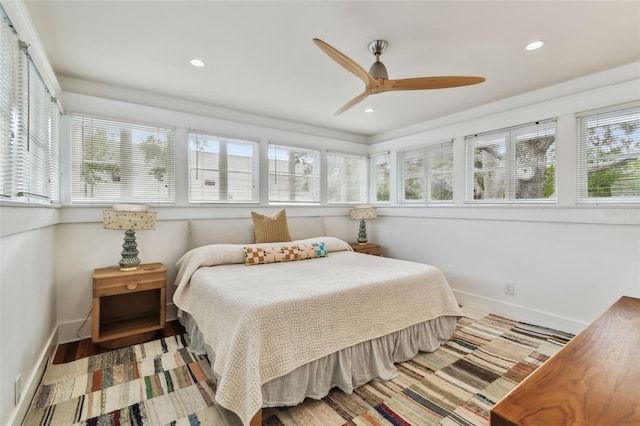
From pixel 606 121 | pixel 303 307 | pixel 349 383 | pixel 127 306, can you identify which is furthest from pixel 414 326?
pixel 127 306

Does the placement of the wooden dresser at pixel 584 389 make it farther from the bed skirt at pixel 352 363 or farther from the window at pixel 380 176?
the window at pixel 380 176

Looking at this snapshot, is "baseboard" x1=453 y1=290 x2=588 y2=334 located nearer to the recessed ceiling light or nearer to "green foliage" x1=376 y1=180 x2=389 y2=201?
"green foliage" x1=376 y1=180 x2=389 y2=201

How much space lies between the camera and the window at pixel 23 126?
1446 millimetres

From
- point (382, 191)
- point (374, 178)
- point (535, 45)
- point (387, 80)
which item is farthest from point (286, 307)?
A: point (374, 178)

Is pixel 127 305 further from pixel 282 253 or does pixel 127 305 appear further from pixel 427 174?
pixel 427 174

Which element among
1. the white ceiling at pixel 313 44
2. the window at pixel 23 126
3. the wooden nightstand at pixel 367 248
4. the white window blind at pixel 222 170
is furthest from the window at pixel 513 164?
the window at pixel 23 126

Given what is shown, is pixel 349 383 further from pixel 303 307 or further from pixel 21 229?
pixel 21 229

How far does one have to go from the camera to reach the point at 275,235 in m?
3.48

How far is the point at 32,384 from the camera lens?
1843 mm

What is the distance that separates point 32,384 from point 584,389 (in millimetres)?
2775

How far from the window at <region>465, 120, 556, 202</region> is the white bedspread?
152 centimetres

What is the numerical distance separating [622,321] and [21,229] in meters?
2.85

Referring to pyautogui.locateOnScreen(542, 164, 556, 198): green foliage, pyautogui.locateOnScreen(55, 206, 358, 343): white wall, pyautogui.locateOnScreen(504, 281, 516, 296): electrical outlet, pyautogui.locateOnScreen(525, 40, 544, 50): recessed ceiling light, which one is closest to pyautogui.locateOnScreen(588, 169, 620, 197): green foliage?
pyautogui.locateOnScreen(542, 164, 556, 198): green foliage

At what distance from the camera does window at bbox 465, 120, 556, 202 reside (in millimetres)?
3031
